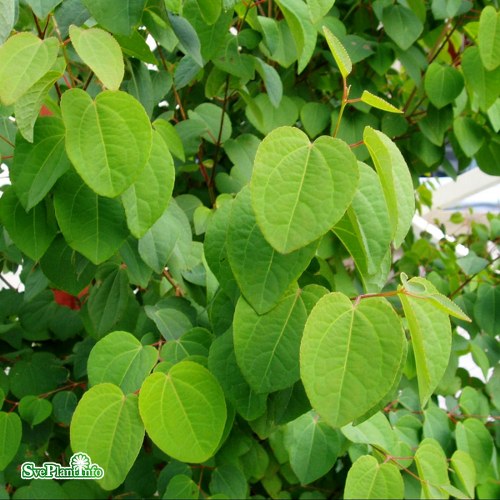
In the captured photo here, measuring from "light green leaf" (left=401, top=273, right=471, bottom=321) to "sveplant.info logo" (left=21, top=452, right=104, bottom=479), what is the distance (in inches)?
14.1

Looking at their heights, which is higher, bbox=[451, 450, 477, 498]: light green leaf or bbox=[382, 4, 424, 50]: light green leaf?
bbox=[382, 4, 424, 50]: light green leaf

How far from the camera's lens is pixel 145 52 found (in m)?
0.69

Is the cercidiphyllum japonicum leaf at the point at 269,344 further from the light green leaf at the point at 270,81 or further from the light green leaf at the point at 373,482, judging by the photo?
the light green leaf at the point at 270,81

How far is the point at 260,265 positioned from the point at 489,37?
64 cm

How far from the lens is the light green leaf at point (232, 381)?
0.62 meters

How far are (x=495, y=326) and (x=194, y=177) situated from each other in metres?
0.61

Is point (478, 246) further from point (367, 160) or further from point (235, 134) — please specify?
point (235, 134)

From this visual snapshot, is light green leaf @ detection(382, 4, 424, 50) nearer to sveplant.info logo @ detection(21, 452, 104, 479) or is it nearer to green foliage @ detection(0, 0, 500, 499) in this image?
green foliage @ detection(0, 0, 500, 499)

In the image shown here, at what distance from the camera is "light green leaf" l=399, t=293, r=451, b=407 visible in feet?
1.71

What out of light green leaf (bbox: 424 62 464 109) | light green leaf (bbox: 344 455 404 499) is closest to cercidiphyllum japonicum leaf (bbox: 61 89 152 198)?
light green leaf (bbox: 344 455 404 499)

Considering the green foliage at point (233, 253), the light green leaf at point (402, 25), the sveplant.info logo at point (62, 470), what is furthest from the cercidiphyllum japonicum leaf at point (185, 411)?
the light green leaf at point (402, 25)

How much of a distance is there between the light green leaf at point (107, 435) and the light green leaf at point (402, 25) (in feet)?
2.66

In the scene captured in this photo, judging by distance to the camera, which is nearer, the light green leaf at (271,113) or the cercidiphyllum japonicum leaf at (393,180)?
the cercidiphyllum japonicum leaf at (393,180)

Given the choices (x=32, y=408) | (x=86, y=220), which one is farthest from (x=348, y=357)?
(x=32, y=408)
